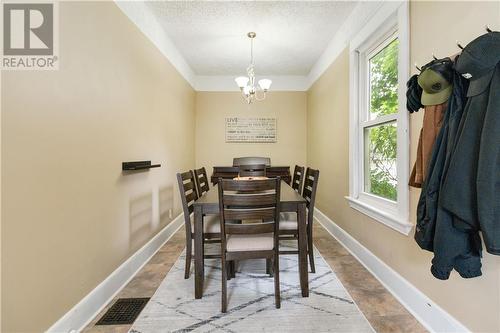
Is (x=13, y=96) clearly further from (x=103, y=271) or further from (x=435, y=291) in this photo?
(x=435, y=291)

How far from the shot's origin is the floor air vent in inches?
63.5

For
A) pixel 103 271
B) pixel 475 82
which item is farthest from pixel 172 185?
pixel 475 82

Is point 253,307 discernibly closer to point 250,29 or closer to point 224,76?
point 250,29

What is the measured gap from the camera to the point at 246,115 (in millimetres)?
4832

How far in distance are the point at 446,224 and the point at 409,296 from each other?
34.9 inches

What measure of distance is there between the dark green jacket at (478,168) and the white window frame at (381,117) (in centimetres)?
66

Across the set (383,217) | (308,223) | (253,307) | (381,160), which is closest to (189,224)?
(253,307)

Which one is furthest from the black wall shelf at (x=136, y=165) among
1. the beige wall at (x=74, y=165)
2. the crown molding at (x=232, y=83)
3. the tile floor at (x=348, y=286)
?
the crown molding at (x=232, y=83)

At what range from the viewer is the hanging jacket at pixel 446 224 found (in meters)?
1.12

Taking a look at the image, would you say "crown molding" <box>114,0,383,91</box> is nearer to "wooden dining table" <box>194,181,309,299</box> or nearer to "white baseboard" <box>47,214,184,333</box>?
"wooden dining table" <box>194,181,309,299</box>

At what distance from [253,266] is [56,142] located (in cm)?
187

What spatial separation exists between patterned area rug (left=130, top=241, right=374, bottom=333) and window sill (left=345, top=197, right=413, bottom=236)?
63 cm

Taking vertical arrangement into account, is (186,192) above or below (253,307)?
above

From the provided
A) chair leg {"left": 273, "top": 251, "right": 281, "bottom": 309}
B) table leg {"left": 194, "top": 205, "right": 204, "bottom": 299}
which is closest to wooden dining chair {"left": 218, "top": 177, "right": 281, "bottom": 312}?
chair leg {"left": 273, "top": 251, "right": 281, "bottom": 309}
